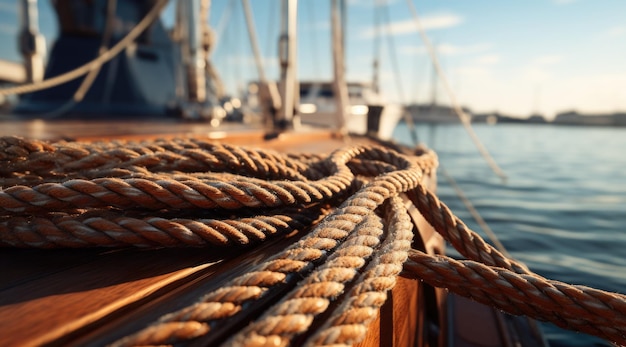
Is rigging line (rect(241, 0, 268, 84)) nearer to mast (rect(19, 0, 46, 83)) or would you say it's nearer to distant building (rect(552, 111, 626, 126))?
mast (rect(19, 0, 46, 83))

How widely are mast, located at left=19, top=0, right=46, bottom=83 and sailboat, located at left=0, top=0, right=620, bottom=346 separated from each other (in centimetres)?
307

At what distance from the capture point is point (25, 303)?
0.56 metres

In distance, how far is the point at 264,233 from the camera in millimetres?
796

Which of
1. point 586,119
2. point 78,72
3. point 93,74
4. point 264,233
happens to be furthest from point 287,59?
point 586,119

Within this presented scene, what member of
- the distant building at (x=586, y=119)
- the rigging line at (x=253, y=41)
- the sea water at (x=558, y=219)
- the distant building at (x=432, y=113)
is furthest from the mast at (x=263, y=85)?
the distant building at (x=586, y=119)

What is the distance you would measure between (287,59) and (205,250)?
3.00m

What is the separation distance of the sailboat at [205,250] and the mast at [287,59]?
244cm

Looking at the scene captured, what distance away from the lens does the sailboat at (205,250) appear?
506 millimetres

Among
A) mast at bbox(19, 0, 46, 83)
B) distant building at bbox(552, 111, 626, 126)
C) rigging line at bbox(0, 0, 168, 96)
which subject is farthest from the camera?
distant building at bbox(552, 111, 626, 126)

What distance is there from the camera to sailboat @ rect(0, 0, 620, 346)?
51 cm

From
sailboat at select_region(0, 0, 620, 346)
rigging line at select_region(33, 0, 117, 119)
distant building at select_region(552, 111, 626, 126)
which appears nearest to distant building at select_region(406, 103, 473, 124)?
distant building at select_region(552, 111, 626, 126)

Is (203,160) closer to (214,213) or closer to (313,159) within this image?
(214,213)

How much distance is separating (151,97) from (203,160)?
Answer: 5243 mm

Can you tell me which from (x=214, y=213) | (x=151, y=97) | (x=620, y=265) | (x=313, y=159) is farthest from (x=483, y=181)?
(x=214, y=213)
